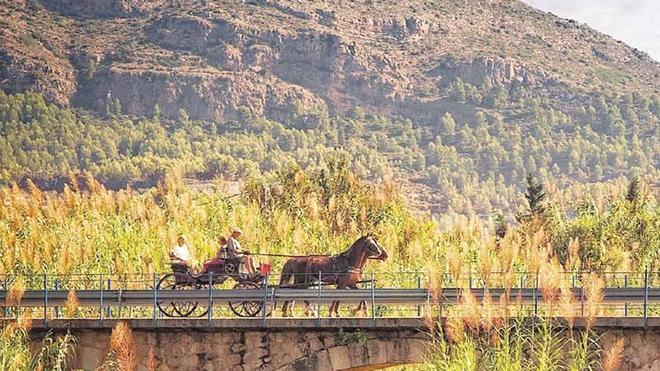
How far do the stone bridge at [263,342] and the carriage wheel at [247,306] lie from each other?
51.7 inches

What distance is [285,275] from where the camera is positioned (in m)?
31.8

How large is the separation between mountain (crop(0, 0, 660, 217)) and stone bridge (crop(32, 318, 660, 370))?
110126 mm

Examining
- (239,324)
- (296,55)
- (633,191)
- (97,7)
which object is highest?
(97,7)

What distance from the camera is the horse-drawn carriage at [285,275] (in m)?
30.0

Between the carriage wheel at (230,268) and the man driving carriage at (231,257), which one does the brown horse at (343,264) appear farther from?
the carriage wheel at (230,268)

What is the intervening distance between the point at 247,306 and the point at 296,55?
12716cm

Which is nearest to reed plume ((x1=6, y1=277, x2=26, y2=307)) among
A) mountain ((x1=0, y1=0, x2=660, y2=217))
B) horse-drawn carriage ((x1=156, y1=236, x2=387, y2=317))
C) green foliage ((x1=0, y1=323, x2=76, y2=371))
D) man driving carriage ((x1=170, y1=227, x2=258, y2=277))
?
green foliage ((x1=0, y1=323, x2=76, y2=371))

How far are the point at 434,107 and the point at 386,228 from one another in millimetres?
109752

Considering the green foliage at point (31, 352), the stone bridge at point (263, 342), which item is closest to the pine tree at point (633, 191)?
the stone bridge at point (263, 342)

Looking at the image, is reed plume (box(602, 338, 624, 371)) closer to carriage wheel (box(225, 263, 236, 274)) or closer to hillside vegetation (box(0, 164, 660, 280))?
hillside vegetation (box(0, 164, 660, 280))

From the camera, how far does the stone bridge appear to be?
27531 mm

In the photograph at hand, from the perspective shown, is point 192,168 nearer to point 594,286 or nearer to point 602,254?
point 602,254

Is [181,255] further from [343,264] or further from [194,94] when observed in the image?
[194,94]

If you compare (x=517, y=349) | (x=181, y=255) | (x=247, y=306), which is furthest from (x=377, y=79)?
(x=517, y=349)
